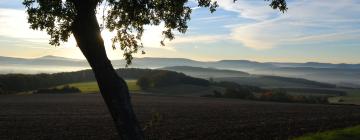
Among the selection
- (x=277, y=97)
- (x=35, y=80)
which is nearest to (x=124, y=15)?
(x=277, y=97)

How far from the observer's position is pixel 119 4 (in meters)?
17.0

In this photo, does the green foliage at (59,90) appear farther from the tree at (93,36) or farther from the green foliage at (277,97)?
the tree at (93,36)

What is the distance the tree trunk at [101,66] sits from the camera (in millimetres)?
15617

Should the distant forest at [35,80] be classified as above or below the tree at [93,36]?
below

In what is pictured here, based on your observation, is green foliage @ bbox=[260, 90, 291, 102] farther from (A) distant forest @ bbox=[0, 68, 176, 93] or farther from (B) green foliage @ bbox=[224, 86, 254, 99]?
(A) distant forest @ bbox=[0, 68, 176, 93]

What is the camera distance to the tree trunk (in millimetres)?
15617

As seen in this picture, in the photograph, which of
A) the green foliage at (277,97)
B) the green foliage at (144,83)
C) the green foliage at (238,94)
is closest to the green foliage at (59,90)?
the green foliage at (144,83)

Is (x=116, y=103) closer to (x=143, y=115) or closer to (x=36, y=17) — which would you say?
(x=36, y=17)

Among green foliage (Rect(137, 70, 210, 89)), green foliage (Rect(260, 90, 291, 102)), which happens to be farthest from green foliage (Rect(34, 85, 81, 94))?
green foliage (Rect(260, 90, 291, 102))

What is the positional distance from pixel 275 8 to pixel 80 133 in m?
17.8

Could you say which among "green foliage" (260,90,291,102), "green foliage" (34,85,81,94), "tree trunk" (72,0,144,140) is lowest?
"green foliage" (260,90,291,102)

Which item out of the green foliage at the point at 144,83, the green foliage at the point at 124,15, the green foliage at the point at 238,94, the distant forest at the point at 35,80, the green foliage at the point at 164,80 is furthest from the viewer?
the green foliage at the point at 164,80

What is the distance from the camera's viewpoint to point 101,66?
1562 cm

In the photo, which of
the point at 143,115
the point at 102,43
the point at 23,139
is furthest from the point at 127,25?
the point at 143,115
